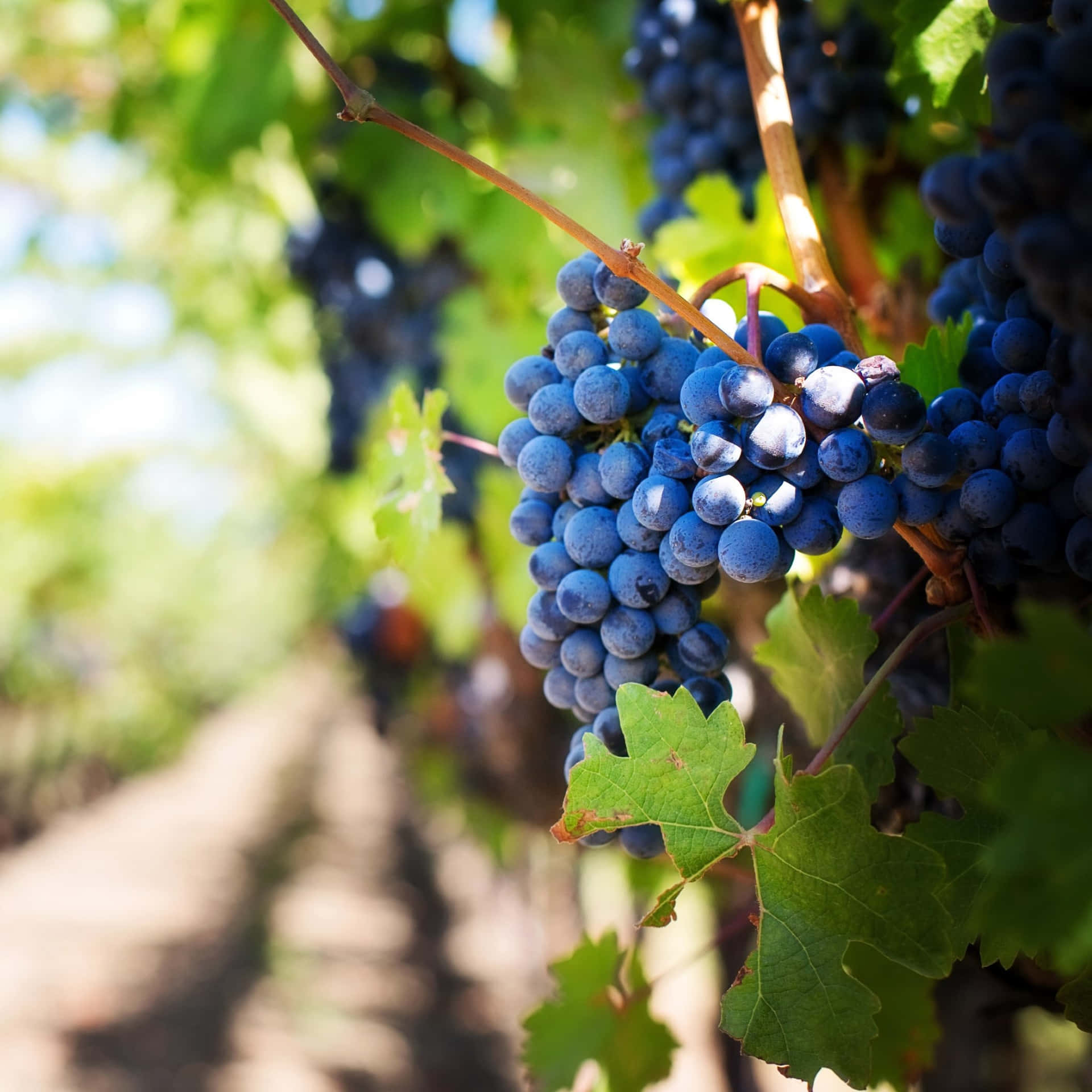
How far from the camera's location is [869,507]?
0.60 metres

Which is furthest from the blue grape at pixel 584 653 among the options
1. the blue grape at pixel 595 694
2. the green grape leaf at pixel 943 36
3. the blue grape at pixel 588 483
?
the green grape leaf at pixel 943 36

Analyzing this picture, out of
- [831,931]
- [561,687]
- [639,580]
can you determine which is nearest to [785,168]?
[639,580]

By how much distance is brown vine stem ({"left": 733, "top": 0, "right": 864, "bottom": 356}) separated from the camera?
2.38 ft

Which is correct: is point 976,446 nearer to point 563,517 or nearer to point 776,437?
point 776,437

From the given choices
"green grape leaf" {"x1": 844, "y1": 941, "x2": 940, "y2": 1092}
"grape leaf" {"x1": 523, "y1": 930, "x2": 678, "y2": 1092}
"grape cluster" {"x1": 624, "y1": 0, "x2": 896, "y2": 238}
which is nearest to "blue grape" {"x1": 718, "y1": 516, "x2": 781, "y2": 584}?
"green grape leaf" {"x1": 844, "y1": 941, "x2": 940, "y2": 1092}

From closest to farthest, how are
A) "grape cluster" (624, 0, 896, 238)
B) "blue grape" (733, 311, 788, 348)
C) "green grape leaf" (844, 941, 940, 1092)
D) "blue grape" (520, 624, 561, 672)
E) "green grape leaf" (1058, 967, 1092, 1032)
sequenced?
"green grape leaf" (1058, 967, 1092, 1032) → "blue grape" (733, 311, 788, 348) → "blue grape" (520, 624, 561, 672) → "green grape leaf" (844, 941, 940, 1092) → "grape cluster" (624, 0, 896, 238)

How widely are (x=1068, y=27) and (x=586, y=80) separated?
3.71 ft

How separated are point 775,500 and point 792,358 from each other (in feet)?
0.33

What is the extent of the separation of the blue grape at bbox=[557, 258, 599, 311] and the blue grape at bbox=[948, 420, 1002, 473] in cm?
29

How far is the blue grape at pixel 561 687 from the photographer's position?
0.81m

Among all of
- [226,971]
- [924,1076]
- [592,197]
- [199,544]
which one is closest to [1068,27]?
[592,197]

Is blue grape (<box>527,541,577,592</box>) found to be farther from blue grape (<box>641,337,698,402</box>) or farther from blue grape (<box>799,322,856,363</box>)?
blue grape (<box>799,322,856,363</box>)

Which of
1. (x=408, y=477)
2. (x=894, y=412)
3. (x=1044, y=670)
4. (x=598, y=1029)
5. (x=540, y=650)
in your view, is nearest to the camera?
(x=1044, y=670)

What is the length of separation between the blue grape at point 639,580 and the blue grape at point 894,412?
185 mm
